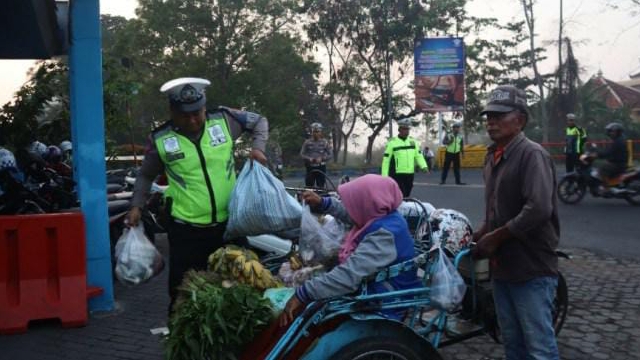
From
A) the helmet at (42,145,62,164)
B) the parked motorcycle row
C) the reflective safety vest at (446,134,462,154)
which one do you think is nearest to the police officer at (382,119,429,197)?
the parked motorcycle row

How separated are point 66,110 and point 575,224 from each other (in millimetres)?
7942

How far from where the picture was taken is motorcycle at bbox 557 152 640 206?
1149 centimetres

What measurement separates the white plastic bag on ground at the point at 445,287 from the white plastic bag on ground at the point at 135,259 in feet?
5.94

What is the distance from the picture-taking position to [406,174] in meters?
11.7

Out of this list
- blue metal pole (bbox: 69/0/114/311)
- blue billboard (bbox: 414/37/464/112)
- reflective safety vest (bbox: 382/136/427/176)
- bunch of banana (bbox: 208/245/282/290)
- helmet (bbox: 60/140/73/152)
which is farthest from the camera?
blue billboard (bbox: 414/37/464/112)

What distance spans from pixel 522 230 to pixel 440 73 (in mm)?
24899

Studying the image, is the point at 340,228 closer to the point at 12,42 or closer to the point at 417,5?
the point at 12,42

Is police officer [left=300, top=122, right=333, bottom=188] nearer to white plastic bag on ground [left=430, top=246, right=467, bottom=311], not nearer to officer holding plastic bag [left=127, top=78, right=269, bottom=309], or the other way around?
officer holding plastic bag [left=127, top=78, right=269, bottom=309]

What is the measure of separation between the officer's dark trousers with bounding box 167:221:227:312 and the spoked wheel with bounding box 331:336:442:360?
4.12 feet

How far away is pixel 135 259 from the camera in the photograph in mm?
3967

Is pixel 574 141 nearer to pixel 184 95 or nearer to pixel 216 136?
pixel 216 136

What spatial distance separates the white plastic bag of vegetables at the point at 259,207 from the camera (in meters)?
3.64

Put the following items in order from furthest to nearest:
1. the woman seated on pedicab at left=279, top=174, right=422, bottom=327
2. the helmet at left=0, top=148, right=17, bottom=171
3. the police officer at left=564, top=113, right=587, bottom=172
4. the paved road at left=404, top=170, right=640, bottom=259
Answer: the police officer at left=564, top=113, right=587, bottom=172 → the paved road at left=404, top=170, right=640, bottom=259 → the helmet at left=0, top=148, right=17, bottom=171 → the woman seated on pedicab at left=279, top=174, right=422, bottom=327

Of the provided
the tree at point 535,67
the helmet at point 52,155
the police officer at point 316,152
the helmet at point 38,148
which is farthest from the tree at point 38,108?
the tree at point 535,67
